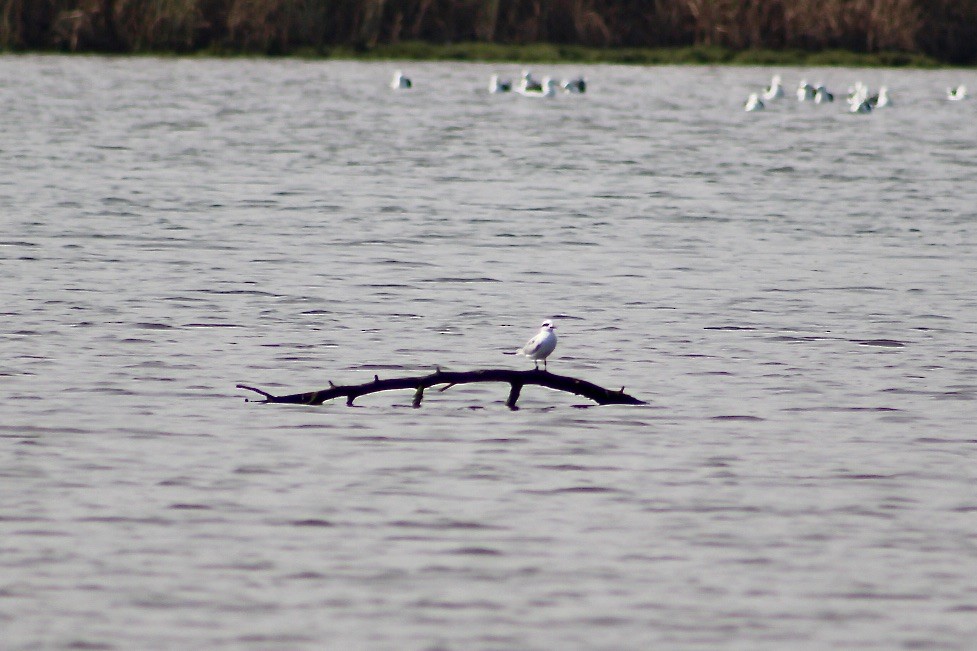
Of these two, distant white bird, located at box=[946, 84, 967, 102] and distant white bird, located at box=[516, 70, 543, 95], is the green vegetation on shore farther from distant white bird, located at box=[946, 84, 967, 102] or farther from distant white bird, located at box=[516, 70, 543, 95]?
distant white bird, located at box=[946, 84, 967, 102]

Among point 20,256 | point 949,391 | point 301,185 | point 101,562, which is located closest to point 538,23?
point 301,185

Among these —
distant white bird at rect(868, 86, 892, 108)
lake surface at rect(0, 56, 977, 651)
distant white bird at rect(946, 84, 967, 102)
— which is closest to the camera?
lake surface at rect(0, 56, 977, 651)

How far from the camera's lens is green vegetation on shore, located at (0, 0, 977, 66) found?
48062mm

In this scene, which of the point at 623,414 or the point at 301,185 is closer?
the point at 623,414

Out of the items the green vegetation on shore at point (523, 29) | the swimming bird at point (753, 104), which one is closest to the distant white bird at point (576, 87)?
the green vegetation on shore at point (523, 29)

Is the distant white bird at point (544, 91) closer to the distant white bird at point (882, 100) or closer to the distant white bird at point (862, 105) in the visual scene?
the distant white bird at point (862, 105)

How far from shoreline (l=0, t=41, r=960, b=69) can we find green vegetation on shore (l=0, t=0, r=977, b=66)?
0.04m

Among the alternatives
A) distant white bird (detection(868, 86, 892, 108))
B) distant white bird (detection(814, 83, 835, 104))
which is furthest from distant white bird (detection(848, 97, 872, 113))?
distant white bird (detection(814, 83, 835, 104))

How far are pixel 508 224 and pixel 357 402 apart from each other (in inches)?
419

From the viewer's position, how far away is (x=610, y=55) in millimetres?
51812

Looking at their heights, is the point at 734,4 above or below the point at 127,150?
above

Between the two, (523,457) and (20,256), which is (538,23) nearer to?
(20,256)

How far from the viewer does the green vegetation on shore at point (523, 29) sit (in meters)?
48.1

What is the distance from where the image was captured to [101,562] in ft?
26.6
